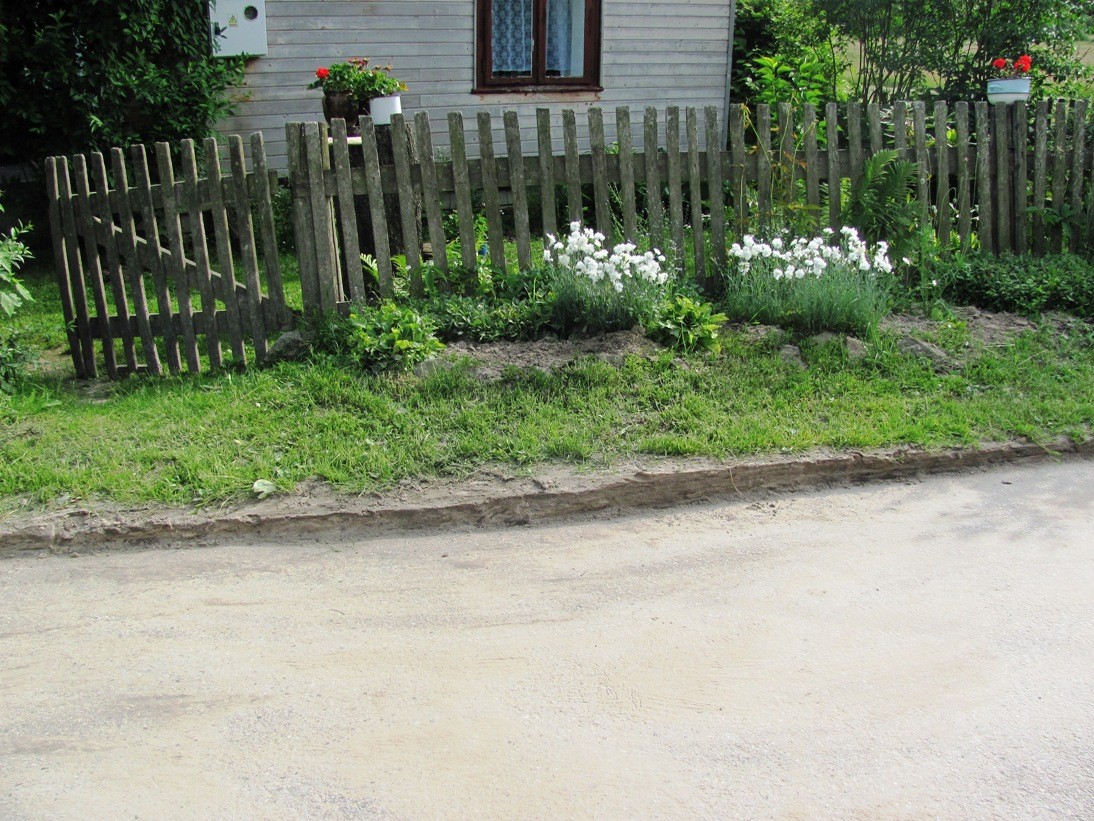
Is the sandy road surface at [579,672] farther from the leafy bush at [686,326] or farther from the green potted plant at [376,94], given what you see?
the green potted plant at [376,94]

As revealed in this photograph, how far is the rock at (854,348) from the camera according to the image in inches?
238

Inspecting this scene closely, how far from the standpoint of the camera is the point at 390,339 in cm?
586

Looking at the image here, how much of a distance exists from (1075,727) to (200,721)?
2713 mm

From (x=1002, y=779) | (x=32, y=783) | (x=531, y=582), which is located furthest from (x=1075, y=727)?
(x=32, y=783)

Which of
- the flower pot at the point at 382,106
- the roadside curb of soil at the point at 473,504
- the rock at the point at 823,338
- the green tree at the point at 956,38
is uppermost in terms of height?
the green tree at the point at 956,38

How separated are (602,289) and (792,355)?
3.98 ft

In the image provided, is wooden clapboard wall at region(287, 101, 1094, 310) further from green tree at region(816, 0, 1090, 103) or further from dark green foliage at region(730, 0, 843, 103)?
dark green foliage at region(730, 0, 843, 103)

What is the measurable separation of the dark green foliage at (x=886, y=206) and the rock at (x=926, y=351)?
4.21ft

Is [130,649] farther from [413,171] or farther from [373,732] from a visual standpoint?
[413,171]

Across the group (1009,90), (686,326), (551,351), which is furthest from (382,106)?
(1009,90)

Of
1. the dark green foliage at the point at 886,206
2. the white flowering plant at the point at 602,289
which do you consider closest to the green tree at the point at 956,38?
the dark green foliage at the point at 886,206

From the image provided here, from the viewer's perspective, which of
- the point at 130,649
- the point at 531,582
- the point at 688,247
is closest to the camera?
the point at 130,649

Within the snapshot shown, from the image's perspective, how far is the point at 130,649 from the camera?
3.60 metres

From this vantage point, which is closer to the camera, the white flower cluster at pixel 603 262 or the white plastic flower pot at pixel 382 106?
the white flower cluster at pixel 603 262
